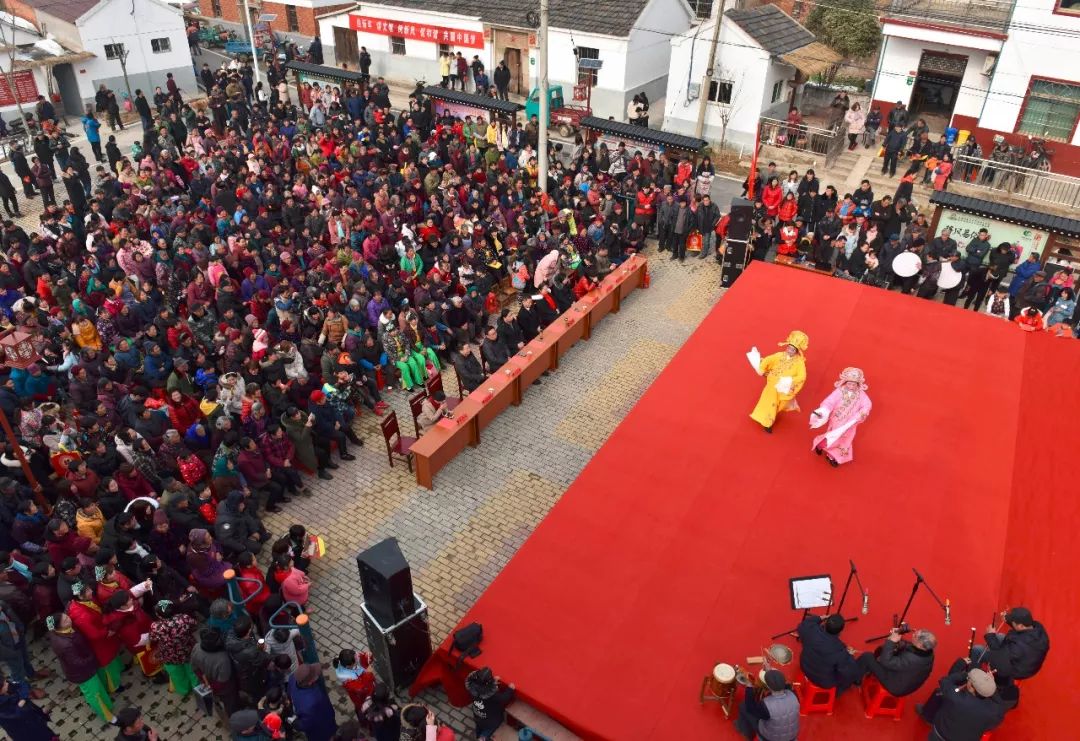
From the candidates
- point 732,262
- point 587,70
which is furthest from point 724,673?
point 587,70

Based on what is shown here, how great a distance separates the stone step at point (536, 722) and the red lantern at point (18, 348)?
9304 millimetres

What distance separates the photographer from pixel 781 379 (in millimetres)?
10188

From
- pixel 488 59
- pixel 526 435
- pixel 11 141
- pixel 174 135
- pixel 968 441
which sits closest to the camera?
pixel 968 441

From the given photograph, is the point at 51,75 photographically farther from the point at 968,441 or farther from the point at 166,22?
the point at 968,441

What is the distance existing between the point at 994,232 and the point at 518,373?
10.4m

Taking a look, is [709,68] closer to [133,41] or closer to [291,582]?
[291,582]

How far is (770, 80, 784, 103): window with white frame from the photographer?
23644 mm

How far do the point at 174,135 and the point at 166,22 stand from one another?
10.6 metres

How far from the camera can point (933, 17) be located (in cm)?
2216

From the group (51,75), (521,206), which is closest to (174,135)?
(51,75)

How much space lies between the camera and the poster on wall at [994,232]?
14.9m

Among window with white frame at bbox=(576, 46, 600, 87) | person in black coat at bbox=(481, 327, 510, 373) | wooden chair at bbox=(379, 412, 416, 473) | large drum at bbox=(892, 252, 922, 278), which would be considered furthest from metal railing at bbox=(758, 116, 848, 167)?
wooden chair at bbox=(379, 412, 416, 473)

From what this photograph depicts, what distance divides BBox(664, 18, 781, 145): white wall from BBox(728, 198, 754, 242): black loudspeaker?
8990 millimetres

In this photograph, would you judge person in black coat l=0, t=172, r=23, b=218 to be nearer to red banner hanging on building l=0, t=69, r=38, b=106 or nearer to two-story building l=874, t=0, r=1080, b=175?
red banner hanging on building l=0, t=69, r=38, b=106
